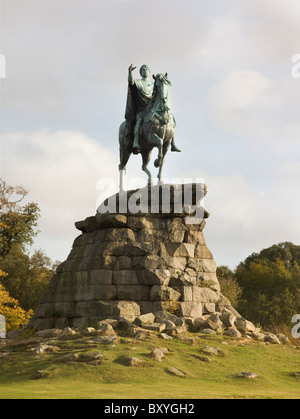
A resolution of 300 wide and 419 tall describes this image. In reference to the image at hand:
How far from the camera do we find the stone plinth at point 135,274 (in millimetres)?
16562

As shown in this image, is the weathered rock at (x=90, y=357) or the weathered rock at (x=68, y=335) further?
the weathered rock at (x=68, y=335)

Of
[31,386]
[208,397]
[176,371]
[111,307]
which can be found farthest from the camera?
[111,307]

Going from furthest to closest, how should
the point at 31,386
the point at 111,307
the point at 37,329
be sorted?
1. the point at 37,329
2. the point at 111,307
3. the point at 31,386

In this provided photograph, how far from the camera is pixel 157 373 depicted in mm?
11695

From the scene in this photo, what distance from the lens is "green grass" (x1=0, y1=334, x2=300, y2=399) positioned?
9898mm

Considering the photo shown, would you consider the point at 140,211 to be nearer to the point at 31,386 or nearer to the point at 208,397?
the point at 31,386

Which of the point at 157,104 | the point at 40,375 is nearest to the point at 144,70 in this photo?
the point at 157,104

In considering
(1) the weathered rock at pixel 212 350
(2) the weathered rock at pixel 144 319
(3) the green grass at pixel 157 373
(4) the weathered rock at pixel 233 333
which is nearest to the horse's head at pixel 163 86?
(2) the weathered rock at pixel 144 319

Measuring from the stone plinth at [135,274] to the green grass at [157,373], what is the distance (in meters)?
2.21

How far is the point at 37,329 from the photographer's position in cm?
1769

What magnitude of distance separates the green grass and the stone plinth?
7.24ft

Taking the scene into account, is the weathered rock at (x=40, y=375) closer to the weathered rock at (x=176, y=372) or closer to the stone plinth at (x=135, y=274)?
the weathered rock at (x=176, y=372)
